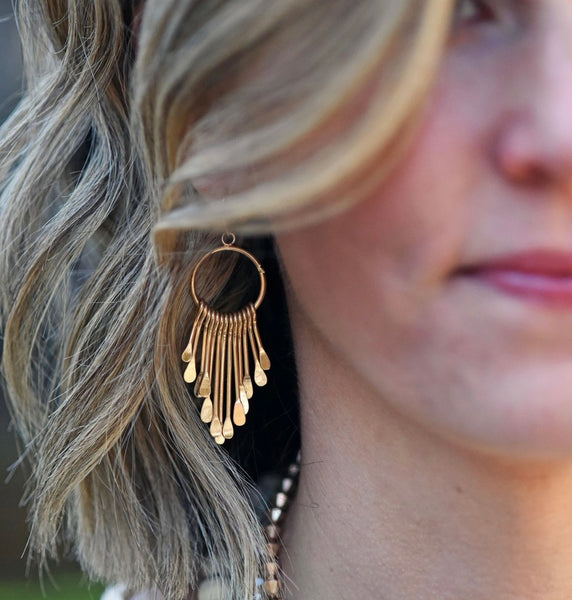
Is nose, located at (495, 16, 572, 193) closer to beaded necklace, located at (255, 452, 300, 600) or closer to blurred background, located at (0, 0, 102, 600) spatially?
beaded necklace, located at (255, 452, 300, 600)

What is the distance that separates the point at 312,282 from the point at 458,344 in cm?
21

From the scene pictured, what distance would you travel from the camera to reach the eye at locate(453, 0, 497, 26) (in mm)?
918

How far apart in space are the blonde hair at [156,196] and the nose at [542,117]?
0.32 feet

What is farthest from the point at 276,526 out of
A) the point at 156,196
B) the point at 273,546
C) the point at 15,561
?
the point at 15,561

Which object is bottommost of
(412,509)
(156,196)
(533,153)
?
(412,509)

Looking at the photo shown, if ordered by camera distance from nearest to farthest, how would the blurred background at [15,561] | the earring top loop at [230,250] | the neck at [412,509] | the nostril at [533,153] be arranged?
the nostril at [533,153] → the neck at [412,509] → the earring top loop at [230,250] → the blurred background at [15,561]

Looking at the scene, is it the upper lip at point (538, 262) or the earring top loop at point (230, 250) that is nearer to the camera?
the upper lip at point (538, 262)

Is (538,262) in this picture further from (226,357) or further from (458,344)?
(226,357)

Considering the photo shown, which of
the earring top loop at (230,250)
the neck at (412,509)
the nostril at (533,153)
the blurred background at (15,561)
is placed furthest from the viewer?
the blurred background at (15,561)

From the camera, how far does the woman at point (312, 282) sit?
2.88 feet

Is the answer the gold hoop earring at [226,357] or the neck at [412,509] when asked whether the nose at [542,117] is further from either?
the gold hoop earring at [226,357]

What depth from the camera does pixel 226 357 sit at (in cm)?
131

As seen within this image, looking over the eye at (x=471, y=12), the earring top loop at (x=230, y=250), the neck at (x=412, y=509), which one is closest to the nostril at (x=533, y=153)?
the eye at (x=471, y=12)

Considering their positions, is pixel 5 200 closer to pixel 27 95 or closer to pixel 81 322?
pixel 27 95
